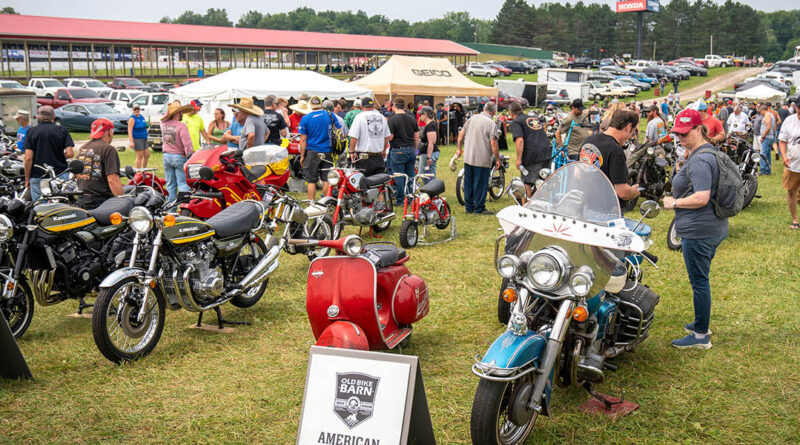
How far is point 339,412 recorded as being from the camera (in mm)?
3166

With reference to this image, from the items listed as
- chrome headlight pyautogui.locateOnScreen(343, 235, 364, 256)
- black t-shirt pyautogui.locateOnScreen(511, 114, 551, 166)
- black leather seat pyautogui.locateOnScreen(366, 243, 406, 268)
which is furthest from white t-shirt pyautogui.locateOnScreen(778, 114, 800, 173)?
chrome headlight pyautogui.locateOnScreen(343, 235, 364, 256)

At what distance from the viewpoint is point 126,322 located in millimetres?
4801

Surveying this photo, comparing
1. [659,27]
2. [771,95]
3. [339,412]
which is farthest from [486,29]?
[339,412]

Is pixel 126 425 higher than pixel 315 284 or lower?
lower

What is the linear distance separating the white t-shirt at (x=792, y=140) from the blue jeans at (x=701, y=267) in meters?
4.78

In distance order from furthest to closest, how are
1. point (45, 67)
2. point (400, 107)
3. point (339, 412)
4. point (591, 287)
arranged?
point (45, 67)
point (400, 107)
point (591, 287)
point (339, 412)

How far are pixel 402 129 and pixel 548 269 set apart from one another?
6.98 m

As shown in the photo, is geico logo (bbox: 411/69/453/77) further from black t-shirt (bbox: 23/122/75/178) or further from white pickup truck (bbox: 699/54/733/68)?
white pickup truck (bbox: 699/54/733/68)

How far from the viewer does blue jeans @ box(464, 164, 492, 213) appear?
32.9 ft

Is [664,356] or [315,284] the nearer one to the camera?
[315,284]

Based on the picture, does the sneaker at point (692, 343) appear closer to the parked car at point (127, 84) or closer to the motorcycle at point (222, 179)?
the motorcycle at point (222, 179)

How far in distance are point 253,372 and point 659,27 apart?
107m

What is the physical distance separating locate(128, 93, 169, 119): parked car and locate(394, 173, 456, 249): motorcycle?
17108 millimetres

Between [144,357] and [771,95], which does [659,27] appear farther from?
[144,357]
